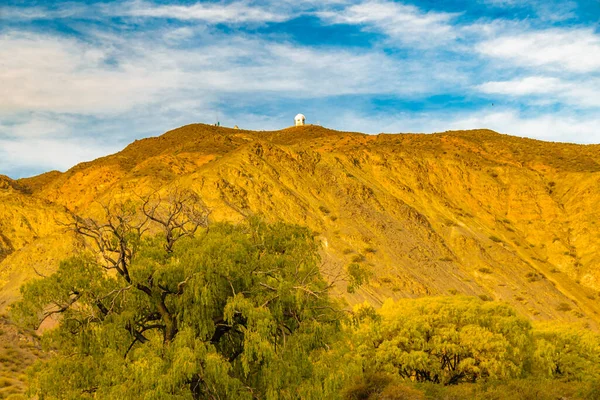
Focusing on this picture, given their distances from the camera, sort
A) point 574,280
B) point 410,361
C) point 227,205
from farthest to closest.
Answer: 1. point 574,280
2. point 227,205
3. point 410,361

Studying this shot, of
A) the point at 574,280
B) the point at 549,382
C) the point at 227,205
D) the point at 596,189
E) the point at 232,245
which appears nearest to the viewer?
the point at 232,245

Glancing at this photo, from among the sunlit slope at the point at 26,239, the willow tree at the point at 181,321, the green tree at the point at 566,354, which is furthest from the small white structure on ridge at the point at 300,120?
the willow tree at the point at 181,321

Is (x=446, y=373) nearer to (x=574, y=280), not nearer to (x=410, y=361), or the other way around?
(x=410, y=361)

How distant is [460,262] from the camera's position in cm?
7325

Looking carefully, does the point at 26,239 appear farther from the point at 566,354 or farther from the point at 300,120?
the point at 300,120

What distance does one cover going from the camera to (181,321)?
15938mm

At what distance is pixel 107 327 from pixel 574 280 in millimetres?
75244

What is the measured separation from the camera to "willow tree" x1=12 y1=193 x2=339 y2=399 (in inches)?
566

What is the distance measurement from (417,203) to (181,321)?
71485 mm

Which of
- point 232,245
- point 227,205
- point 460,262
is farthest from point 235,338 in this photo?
point 460,262

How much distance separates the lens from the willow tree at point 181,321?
1437 centimetres

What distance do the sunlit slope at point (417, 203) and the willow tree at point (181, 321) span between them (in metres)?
38.2

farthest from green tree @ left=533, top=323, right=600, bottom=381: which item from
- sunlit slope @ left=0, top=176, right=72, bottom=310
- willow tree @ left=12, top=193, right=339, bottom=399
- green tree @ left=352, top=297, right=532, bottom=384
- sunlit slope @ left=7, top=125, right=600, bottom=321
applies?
sunlit slope @ left=0, top=176, right=72, bottom=310

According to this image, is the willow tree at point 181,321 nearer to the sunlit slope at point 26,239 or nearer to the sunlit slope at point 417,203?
the sunlit slope at point 417,203
